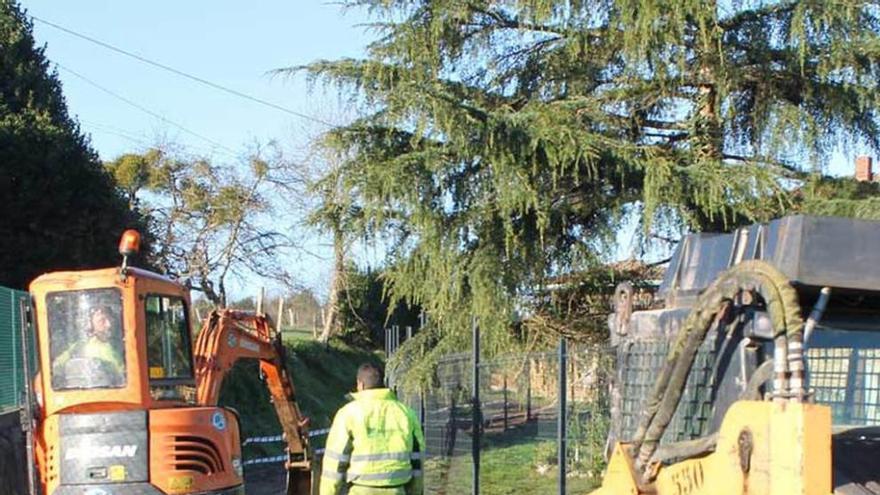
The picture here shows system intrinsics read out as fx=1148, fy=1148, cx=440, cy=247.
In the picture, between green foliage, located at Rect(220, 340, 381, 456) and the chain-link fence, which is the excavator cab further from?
green foliage, located at Rect(220, 340, 381, 456)

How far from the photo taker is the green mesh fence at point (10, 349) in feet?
42.0

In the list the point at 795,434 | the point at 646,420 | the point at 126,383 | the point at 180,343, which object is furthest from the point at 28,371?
the point at 795,434

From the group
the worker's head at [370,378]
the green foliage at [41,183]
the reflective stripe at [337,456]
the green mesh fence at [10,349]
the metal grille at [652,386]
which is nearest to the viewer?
the metal grille at [652,386]

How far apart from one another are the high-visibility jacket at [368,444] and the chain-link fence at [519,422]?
332 cm

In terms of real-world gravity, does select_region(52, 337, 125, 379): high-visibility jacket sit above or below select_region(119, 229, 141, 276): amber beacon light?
below

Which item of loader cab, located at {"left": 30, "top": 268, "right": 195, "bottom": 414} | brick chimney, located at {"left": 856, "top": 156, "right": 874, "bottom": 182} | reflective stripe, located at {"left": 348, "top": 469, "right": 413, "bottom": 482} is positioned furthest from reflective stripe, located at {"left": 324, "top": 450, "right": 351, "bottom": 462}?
brick chimney, located at {"left": 856, "top": 156, "right": 874, "bottom": 182}

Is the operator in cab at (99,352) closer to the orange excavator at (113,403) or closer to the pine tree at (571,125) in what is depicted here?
the orange excavator at (113,403)

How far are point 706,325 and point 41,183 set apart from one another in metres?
20.7

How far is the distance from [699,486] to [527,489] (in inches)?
342

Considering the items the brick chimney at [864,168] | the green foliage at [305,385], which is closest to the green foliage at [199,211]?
the green foliage at [305,385]

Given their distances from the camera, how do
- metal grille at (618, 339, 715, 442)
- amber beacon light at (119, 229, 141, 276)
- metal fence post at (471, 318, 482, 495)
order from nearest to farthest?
metal grille at (618, 339, 715, 442)
amber beacon light at (119, 229, 141, 276)
metal fence post at (471, 318, 482, 495)

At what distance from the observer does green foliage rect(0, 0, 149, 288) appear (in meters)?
21.5

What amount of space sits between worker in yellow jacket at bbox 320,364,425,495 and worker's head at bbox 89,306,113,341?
9.98 feet

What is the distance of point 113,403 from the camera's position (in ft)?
30.5
